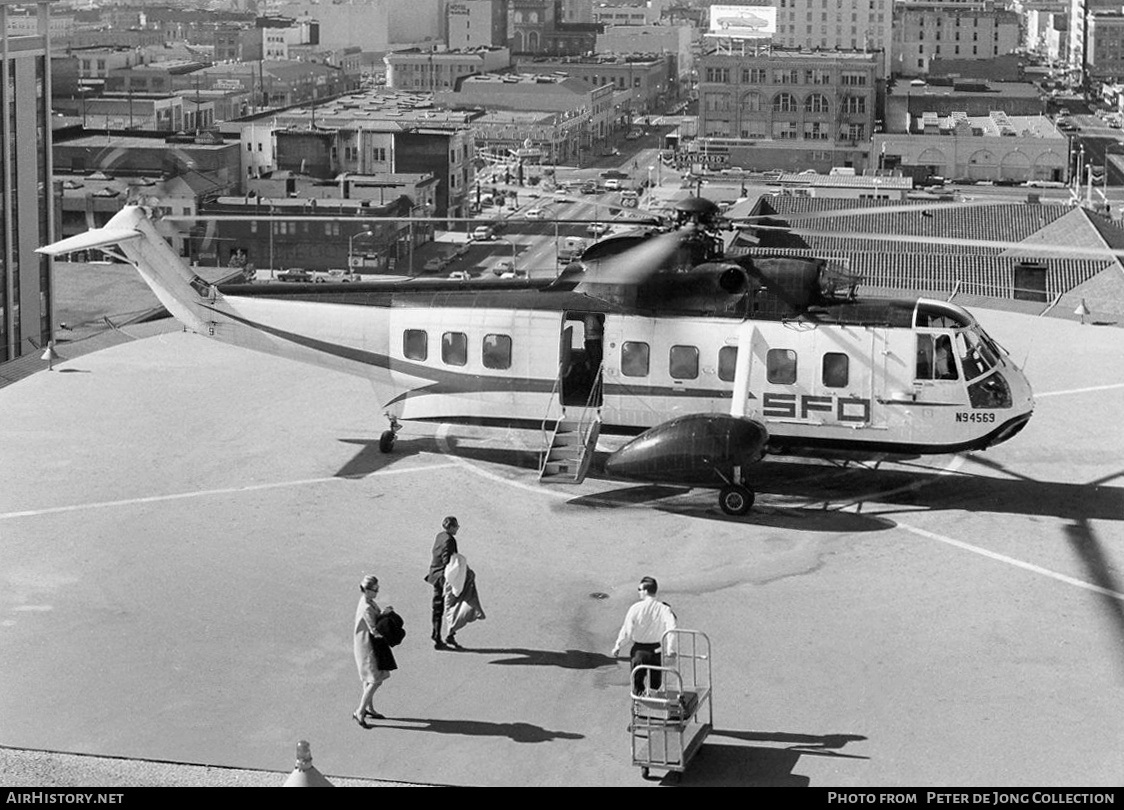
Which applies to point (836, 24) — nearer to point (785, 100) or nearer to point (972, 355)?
point (785, 100)

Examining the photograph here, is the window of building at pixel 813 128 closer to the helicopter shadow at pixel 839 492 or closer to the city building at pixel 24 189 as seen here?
the city building at pixel 24 189

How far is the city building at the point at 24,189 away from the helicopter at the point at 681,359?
3871 centimetres

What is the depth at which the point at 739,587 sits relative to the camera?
586 inches

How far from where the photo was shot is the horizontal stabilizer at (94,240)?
62.0 ft

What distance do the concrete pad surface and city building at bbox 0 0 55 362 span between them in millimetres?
36696

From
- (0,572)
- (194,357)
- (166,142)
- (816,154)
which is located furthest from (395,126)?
(0,572)

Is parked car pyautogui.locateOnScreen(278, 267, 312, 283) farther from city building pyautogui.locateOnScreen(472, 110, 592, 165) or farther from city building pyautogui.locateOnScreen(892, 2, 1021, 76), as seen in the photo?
city building pyautogui.locateOnScreen(892, 2, 1021, 76)

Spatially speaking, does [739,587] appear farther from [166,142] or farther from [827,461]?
[166,142]

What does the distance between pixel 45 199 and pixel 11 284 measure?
416cm

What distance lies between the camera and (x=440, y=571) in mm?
13477

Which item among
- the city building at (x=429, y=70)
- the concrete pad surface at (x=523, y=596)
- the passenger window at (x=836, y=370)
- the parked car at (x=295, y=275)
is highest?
the city building at (x=429, y=70)

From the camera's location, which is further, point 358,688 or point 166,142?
point 166,142

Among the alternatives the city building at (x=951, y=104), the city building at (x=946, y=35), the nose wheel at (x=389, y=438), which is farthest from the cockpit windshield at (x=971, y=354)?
the city building at (x=946, y=35)

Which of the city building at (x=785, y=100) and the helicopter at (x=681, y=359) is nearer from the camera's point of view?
the helicopter at (x=681, y=359)
